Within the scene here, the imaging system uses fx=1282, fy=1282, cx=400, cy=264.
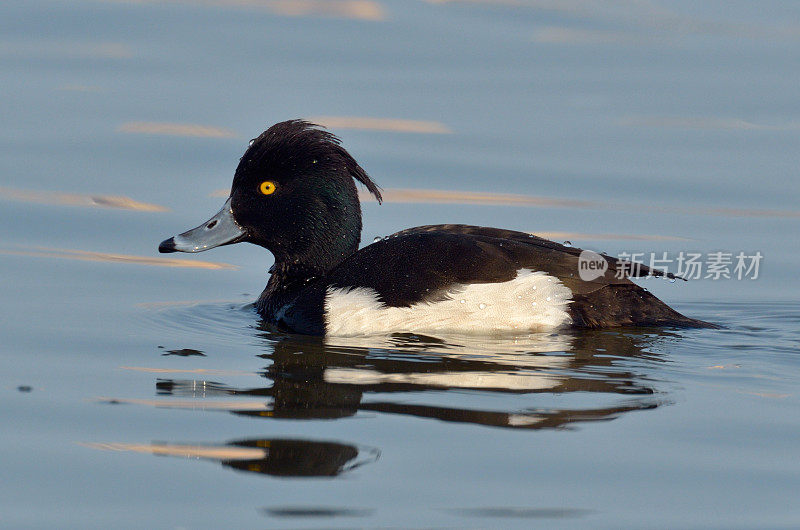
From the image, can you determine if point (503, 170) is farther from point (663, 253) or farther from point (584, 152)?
point (663, 253)

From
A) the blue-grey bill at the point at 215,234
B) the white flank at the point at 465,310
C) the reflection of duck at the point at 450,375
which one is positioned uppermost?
the blue-grey bill at the point at 215,234

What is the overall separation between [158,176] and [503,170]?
2.56 metres

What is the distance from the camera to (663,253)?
26.9ft

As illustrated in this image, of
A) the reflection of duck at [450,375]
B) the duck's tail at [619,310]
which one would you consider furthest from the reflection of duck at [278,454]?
the duck's tail at [619,310]

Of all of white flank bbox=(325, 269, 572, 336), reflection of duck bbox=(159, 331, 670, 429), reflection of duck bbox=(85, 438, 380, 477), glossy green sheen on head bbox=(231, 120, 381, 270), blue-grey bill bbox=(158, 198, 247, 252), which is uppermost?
glossy green sheen on head bbox=(231, 120, 381, 270)

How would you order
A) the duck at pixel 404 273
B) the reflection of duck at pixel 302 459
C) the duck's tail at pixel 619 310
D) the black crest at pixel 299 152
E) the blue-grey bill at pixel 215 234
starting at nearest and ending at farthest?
the reflection of duck at pixel 302 459, the duck at pixel 404 273, the duck's tail at pixel 619 310, the black crest at pixel 299 152, the blue-grey bill at pixel 215 234

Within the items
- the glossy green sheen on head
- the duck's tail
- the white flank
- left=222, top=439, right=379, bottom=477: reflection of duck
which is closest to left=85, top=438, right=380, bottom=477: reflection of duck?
left=222, top=439, right=379, bottom=477: reflection of duck

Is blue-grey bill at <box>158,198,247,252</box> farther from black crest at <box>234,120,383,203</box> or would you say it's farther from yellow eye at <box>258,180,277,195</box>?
black crest at <box>234,120,383,203</box>

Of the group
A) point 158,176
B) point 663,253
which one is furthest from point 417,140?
point 663,253

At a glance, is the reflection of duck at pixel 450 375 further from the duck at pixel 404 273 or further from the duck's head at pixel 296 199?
the duck's head at pixel 296 199

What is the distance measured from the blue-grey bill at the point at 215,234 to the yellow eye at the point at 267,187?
0.23 metres

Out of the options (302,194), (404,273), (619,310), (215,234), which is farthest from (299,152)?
(619,310)

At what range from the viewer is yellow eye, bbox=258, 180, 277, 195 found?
6871 mm

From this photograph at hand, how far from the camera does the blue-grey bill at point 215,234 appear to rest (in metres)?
7.00
